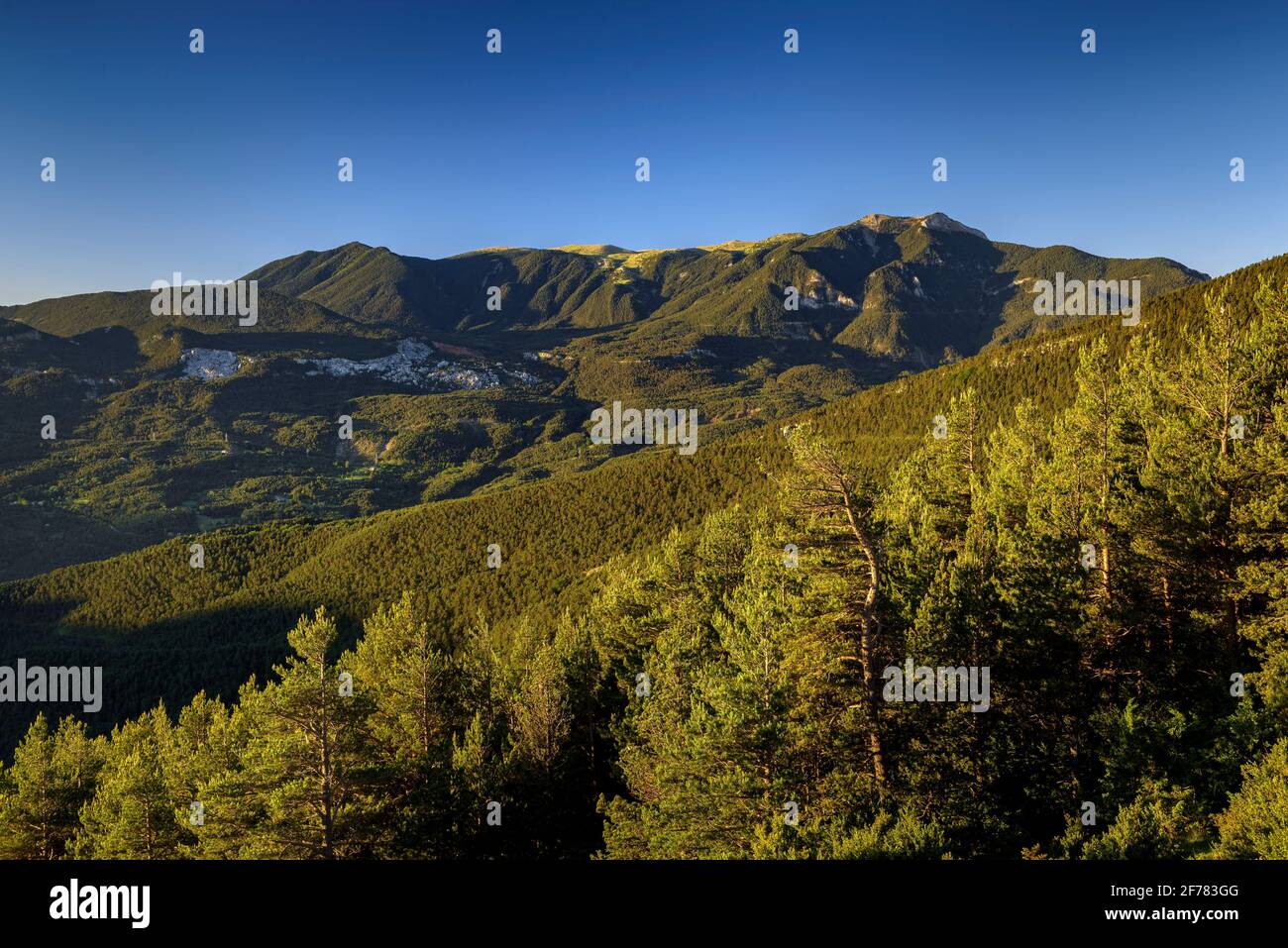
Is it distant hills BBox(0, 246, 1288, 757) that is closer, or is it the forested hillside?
the forested hillside

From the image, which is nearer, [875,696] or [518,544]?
[875,696]

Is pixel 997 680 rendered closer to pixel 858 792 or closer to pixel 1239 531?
pixel 858 792


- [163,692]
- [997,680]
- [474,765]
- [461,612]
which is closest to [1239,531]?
[997,680]

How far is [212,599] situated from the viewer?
194 m

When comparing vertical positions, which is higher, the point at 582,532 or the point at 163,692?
the point at 582,532

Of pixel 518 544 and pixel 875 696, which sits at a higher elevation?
pixel 875 696

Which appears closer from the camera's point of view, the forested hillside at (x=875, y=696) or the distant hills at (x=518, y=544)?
the forested hillside at (x=875, y=696)

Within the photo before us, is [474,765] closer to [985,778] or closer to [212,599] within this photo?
[985,778]

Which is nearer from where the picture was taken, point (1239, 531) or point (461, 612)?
point (1239, 531)

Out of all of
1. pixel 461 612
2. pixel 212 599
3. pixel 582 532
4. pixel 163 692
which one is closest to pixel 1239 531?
pixel 461 612
